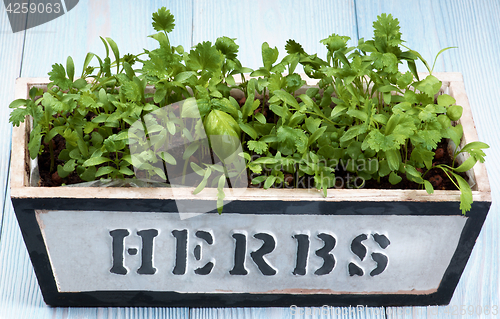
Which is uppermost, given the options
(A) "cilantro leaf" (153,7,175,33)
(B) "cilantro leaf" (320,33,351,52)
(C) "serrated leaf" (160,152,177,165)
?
(A) "cilantro leaf" (153,7,175,33)

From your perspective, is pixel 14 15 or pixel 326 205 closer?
pixel 326 205

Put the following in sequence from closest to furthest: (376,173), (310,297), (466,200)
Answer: (466,200)
(376,173)
(310,297)

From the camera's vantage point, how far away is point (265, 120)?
104cm

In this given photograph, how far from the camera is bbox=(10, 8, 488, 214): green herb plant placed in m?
0.98

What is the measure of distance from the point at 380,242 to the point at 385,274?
9 cm

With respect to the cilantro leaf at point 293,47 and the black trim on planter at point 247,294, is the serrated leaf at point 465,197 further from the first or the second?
the cilantro leaf at point 293,47

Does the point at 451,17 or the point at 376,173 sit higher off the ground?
the point at 451,17

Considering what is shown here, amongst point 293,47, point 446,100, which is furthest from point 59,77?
point 446,100

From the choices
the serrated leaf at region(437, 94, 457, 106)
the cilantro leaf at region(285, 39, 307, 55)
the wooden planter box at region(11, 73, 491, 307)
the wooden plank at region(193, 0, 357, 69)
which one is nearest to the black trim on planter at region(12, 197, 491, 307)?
the wooden planter box at region(11, 73, 491, 307)

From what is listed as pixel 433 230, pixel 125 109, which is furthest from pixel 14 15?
pixel 433 230

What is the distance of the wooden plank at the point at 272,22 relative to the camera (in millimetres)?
1673

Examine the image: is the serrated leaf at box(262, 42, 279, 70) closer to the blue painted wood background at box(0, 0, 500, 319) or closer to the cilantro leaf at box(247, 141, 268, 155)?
the cilantro leaf at box(247, 141, 268, 155)

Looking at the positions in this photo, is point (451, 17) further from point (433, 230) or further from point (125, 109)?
point (125, 109)

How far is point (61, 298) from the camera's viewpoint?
118cm
